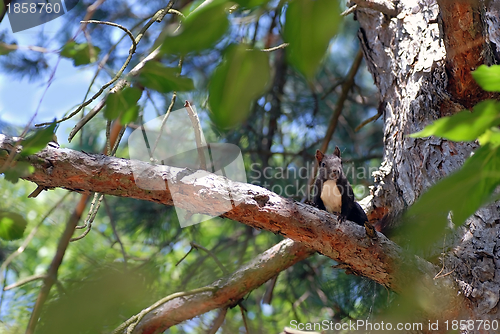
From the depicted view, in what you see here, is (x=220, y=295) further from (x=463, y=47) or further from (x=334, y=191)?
(x=463, y=47)

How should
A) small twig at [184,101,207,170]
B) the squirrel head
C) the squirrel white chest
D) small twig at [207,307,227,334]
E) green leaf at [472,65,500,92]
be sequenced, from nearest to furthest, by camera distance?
green leaf at [472,65,500,92], small twig at [184,101,207,170], small twig at [207,307,227,334], the squirrel white chest, the squirrel head

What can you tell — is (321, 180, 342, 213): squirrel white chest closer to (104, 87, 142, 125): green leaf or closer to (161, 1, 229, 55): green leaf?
(104, 87, 142, 125): green leaf

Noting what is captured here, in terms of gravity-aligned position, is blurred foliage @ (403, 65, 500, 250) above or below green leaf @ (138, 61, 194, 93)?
below

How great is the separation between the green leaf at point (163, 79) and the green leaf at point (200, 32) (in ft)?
0.41

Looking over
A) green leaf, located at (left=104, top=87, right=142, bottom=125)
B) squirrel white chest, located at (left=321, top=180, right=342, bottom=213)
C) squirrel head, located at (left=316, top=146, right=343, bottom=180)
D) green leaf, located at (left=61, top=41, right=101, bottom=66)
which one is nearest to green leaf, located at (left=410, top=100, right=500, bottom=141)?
green leaf, located at (left=104, top=87, right=142, bottom=125)

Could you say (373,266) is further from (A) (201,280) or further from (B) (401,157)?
(A) (201,280)

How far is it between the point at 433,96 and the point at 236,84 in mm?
1681

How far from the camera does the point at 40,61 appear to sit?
107 inches

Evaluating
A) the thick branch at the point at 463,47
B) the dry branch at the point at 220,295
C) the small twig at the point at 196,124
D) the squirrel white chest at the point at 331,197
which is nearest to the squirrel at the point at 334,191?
the squirrel white chest at the point at 331,197

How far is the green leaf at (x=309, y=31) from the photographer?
0.72 feet

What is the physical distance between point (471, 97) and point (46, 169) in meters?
1.58

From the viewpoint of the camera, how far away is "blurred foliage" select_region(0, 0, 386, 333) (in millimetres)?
232

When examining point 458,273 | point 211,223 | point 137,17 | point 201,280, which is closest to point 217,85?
point 458,273

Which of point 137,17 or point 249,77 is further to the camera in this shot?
point 137,17
